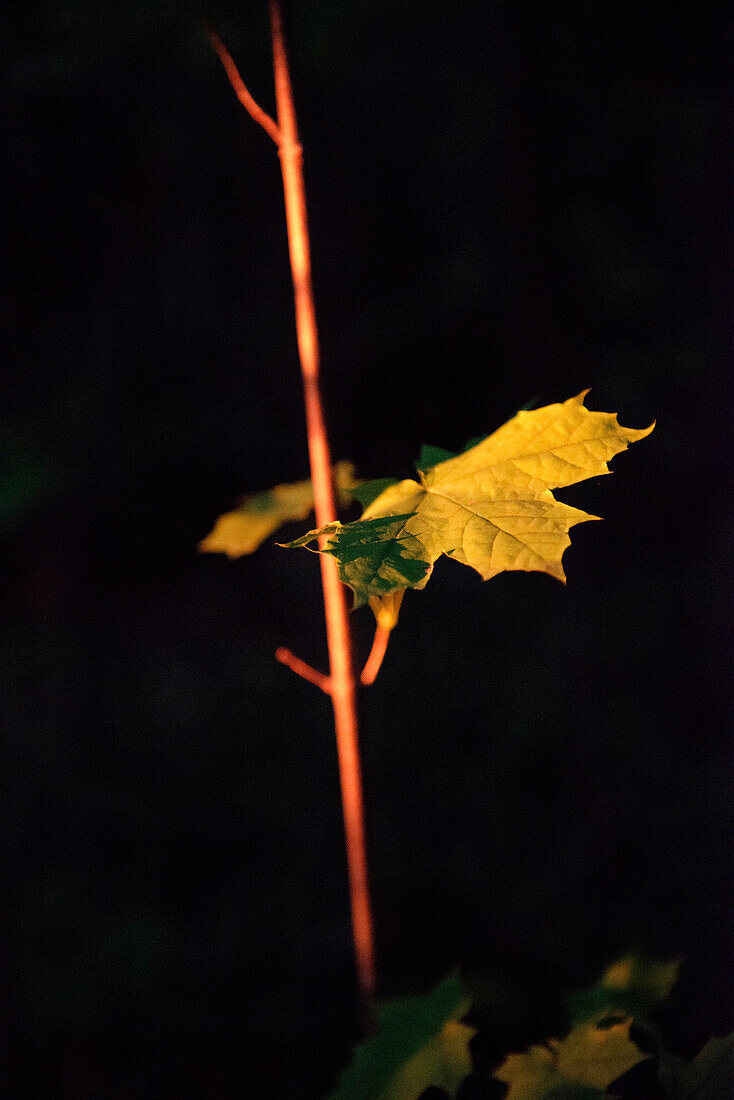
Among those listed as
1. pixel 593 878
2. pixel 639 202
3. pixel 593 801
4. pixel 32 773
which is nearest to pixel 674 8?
pixel 639 202

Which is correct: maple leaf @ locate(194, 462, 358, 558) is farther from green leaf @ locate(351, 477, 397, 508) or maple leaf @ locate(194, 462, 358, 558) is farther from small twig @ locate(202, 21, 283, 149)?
small twig @ locate(202, 21, 283, 149)

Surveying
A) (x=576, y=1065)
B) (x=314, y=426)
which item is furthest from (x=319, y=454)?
(x=576, y=1065)

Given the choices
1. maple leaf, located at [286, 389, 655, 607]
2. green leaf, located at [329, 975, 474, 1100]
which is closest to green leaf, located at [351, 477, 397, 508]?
maple leaf, located at [286, 389, 655, 607]

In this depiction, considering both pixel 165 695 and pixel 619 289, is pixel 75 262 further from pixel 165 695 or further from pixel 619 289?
pixel 619 289

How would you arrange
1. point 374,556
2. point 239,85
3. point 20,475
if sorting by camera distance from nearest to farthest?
point 374,556 → point 239,85 → point 20,475

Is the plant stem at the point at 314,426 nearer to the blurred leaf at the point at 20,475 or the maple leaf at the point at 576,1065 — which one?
the maple leaf at the point at 576,1065

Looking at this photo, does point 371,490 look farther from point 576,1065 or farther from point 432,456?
point 576,1065

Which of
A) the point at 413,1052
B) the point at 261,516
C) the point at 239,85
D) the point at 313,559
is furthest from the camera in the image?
the point at 313,559
